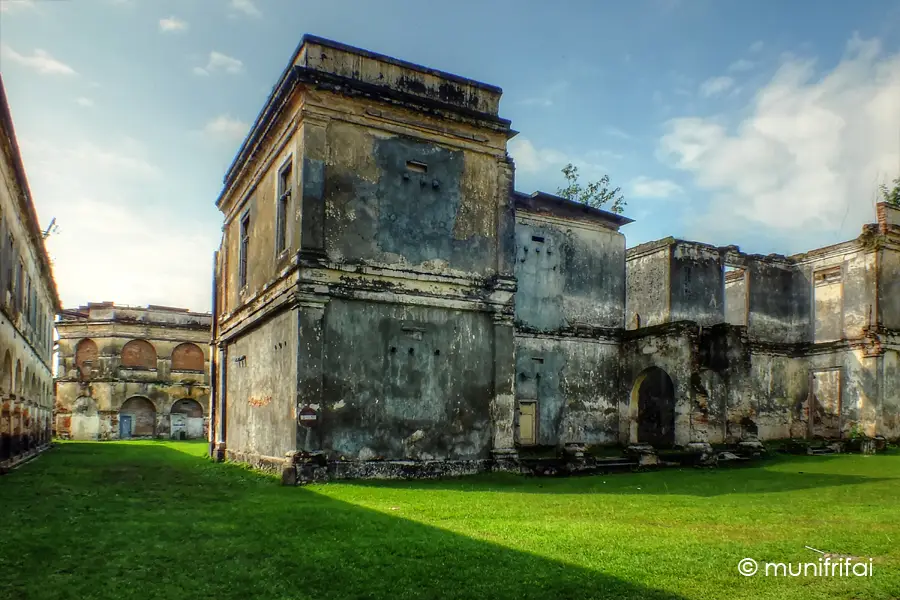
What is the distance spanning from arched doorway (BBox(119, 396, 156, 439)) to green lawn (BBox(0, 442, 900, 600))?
26.7 meters

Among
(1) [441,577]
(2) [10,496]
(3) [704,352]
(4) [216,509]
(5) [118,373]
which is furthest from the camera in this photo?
(5) [118,373]

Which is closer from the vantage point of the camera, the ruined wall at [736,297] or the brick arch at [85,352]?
the ruined wall at [736,297]

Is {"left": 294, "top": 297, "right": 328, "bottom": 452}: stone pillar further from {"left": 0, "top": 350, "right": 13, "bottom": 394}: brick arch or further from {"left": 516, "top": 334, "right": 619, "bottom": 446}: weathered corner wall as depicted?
{"left": 516, "top": 334, "right": 619, "bottom": 446}: weathered corner wall

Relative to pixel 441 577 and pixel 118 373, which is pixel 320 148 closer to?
pixel 441 577

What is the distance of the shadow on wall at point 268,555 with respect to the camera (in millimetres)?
5453

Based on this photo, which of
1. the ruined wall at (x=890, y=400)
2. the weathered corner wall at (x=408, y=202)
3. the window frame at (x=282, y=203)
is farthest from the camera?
the ruined wall at (x=890, y=400)

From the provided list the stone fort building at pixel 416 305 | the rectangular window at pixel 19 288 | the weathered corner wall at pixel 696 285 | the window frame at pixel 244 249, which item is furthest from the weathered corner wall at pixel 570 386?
the rectangular window at pixel 19 288

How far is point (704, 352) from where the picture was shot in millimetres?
18422

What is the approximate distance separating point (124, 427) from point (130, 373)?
3.05m

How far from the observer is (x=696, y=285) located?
23.7 metres

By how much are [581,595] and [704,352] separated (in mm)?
14484

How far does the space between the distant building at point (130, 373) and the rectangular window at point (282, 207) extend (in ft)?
87.4

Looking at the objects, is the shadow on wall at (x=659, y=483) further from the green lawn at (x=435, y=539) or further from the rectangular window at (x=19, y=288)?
the rectangular window at (x=19, y=288)

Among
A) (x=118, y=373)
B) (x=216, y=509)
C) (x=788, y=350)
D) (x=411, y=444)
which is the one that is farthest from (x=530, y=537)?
(x=118, y=373)
